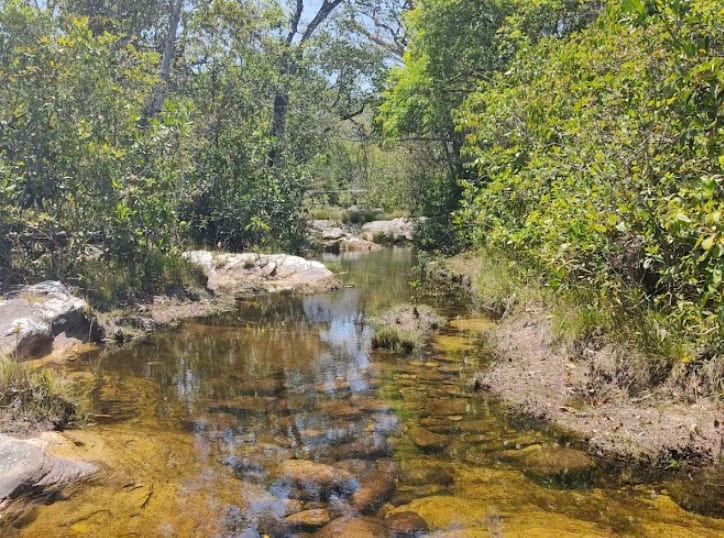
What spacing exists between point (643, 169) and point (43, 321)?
8.09 m

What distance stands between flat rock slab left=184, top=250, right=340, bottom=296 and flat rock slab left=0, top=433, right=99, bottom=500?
9085 millimetres

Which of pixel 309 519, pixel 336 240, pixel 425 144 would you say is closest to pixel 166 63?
pixel 336 240

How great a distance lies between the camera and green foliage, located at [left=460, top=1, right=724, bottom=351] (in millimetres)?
4633

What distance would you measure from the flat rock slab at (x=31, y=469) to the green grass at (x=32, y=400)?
623 mm

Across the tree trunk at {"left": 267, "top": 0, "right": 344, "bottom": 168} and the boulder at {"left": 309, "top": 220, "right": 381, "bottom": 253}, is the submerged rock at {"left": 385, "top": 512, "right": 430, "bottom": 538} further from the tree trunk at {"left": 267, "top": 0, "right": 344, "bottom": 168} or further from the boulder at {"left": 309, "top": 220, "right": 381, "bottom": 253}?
the boulder at {"left": 309, "top": 220, "right": 381, "bottom": 253}

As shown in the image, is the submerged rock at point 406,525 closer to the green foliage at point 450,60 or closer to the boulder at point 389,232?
the green foliage at point 450,60

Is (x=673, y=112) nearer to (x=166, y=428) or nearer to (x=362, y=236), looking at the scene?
(x=166, y=428)

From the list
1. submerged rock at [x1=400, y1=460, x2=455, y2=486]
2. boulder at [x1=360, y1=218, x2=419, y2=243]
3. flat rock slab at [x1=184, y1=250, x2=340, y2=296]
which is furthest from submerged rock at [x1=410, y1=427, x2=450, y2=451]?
boulder at [x1=360, y1=218, x2=419, y2=243]

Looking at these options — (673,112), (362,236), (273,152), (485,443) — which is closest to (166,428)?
(485,443)

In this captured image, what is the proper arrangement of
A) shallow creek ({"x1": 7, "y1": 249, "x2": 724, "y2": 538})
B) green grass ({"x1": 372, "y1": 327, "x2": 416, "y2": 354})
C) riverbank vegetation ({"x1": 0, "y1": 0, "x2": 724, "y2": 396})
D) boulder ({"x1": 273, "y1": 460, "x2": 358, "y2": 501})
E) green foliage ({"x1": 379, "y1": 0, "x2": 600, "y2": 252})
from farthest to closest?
green foliage ({"x1": 379, "y1": 0, "x2": 600, "y2": 252}) → green grass ({"x1": 372, "y1": 327, "x2": 416, "y2": 354}) → riverbank vegetation ({"x1": 0, "y1": 0, "x2": 724, "y2": 396}) → boulder ({"x1": 273, "y1": 460, "x2": 358, "y2": 501}) → shallow creek ({"x1": 7, "y1": 249, "x2": 724, "y2": 538})

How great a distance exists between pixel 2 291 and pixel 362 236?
61.8 feet

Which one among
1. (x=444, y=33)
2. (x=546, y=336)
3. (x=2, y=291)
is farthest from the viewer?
(x=444, y=33)

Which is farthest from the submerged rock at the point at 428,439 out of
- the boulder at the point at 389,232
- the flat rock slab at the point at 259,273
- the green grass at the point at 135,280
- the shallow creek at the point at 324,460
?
the boulder at the point at 389,232

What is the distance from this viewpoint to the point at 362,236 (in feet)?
88.8
